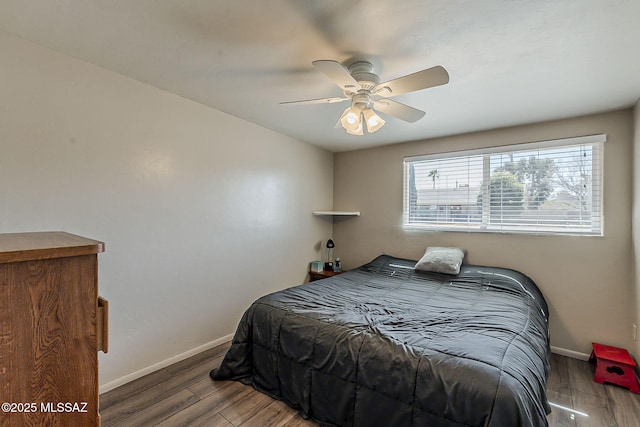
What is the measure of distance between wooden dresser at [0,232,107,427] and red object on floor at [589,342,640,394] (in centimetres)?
337

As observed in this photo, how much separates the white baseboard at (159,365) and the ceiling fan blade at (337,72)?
2.60m

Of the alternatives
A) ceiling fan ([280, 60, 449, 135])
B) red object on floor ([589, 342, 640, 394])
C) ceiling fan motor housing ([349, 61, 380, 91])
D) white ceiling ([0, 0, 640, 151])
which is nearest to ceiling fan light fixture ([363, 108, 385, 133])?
ceiling fan ([280, 60, 449, 135])

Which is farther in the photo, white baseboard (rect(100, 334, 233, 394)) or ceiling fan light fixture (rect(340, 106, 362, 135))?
white baseboard (rect(100, 334, 233, 394))

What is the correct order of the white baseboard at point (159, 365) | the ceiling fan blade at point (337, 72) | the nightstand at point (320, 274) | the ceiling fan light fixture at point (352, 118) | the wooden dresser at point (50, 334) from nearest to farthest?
1. the wooden dresser at point (50, 334)
2. the ceiling fan blade at point (337, 72)
3. the ceiling fan light fixture at point (352, 118)
4. the white baseboard at point (159, 365)
5. the nightstand at point (320, 274)

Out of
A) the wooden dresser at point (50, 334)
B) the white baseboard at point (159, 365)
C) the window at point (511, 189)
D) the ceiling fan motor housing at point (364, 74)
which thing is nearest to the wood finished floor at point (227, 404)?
the white baseboard at point (159, 365)

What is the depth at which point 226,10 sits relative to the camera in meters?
1.48

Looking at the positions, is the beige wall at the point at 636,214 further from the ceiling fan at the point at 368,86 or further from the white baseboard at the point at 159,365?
the white baseboard at the point at 159,365

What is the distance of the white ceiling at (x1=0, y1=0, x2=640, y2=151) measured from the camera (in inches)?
57.3

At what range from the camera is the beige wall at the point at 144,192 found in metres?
1.82

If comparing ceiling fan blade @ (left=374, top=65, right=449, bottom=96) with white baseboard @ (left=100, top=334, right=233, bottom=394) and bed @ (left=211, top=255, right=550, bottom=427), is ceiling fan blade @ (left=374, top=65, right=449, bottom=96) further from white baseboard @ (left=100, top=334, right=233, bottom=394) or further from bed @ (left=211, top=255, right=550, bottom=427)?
white baseboard @ (left=100, top=334, right=233, bottom=394)

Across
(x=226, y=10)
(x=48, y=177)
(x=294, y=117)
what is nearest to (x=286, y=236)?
(x=294, y=117)

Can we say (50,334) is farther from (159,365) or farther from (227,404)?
(159,365)

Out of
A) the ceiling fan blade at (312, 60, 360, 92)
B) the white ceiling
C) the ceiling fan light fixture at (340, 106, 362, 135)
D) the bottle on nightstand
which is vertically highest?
the white ceiling

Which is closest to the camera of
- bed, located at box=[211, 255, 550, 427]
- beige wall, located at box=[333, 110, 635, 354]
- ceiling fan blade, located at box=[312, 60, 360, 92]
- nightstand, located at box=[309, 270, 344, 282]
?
bed, located at box=[211, 255, 550, 427]
